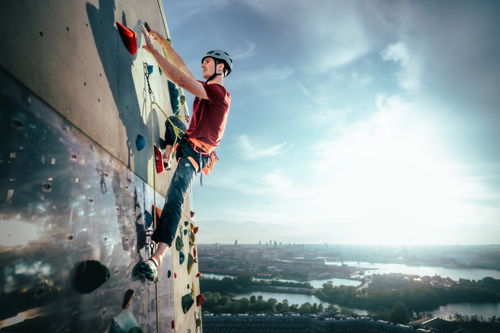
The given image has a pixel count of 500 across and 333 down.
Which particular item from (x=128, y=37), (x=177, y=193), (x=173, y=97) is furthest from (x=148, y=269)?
(x=173, y=97)

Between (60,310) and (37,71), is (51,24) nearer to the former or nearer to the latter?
(37,71)

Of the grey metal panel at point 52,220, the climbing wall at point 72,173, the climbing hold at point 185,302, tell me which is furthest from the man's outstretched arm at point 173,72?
the climbing hold at point 185,302

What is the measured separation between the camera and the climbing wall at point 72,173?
0.74m

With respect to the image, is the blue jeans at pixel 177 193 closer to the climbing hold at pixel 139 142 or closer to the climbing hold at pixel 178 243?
the climbing hold at pixel 139 142

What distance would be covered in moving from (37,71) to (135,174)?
2.93 ft

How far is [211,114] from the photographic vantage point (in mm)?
2068

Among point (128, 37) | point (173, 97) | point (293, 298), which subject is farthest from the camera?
point (293, 298)

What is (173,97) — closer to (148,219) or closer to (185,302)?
(148,219)

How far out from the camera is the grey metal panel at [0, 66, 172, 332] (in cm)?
71

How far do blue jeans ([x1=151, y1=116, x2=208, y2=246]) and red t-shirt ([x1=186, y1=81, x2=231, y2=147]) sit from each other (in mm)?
140

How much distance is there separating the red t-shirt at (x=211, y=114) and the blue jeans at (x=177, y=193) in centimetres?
14

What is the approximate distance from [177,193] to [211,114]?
0.67 metres

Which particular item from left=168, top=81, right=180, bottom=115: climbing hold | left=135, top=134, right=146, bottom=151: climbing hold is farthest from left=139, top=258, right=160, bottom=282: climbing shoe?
left=168, top=81, right=180, bottom=115: climbing hold

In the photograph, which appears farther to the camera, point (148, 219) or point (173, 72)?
point (148, 219)
